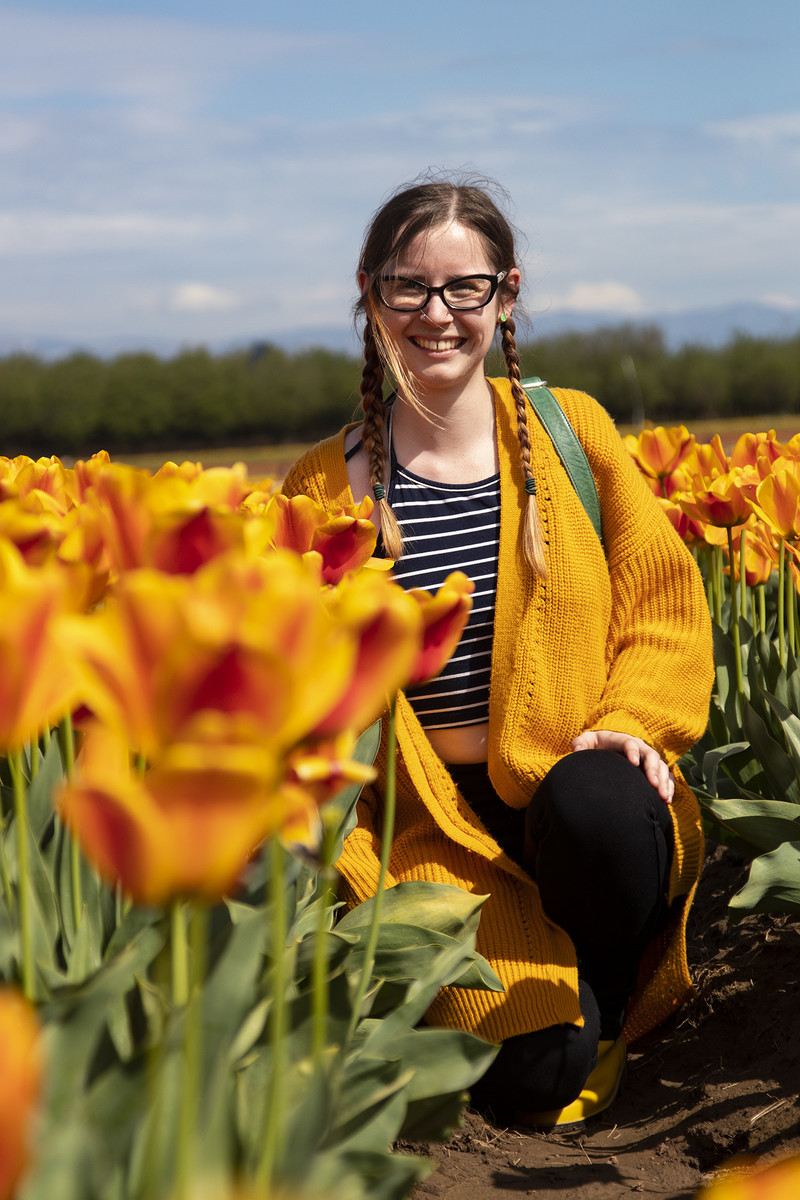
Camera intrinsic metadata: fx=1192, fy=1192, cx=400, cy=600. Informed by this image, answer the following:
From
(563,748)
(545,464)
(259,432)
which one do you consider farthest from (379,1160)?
(259,432)

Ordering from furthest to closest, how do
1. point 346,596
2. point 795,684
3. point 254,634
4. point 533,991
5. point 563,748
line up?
point 795,684, point 563,748, point 533,991, point 346,596, point 254,634

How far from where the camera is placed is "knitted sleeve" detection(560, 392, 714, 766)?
7.68 ft

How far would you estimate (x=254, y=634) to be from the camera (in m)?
0.73

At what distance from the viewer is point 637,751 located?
225cm

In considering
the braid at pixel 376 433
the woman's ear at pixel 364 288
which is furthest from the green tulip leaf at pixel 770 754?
the woman's ear at pixel 364 288

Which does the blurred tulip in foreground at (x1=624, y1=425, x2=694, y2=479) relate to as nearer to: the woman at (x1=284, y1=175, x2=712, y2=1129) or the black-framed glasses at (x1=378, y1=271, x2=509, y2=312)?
the woman at (x1=284, y1=175, x2=712, y2=1129)

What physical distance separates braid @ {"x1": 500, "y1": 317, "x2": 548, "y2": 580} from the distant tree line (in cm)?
3011

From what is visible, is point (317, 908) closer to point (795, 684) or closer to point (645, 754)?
point (645, 754)

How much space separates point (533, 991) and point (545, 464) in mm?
1053

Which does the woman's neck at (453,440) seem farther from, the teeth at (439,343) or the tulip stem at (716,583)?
the tulip stem at (716,583)

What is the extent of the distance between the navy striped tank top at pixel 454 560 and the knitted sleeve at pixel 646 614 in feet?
0.81

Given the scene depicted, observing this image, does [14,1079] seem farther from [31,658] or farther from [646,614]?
[646,614]

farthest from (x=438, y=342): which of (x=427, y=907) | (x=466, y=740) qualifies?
(x=427, y=907)

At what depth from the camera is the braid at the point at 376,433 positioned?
2.46 meters
